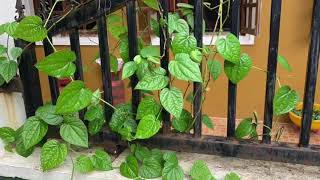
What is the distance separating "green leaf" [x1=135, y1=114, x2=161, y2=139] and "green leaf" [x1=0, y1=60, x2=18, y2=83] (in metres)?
0.53

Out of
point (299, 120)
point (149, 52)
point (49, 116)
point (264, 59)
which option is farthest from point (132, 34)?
point (299, 120)

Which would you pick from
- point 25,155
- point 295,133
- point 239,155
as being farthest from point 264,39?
point 25,155

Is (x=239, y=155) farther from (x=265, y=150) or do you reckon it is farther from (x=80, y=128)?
(x=80, y=128)

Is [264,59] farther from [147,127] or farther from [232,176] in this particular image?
[147,127]

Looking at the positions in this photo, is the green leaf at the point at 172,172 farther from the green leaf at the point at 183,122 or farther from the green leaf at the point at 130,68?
the green leaf at the point at 130,68

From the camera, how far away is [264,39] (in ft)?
12.4

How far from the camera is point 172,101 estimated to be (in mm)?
1051

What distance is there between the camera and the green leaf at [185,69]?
995 millimetres

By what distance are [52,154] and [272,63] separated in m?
0.82

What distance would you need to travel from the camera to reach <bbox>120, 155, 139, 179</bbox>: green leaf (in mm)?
1188

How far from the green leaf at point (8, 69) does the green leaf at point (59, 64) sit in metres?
0.20

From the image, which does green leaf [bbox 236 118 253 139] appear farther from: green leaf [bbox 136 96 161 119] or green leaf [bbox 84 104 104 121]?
green leaf [bbox 84 104 104 121]

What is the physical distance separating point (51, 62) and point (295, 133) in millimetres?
3406

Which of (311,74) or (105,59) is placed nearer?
(311,74)
